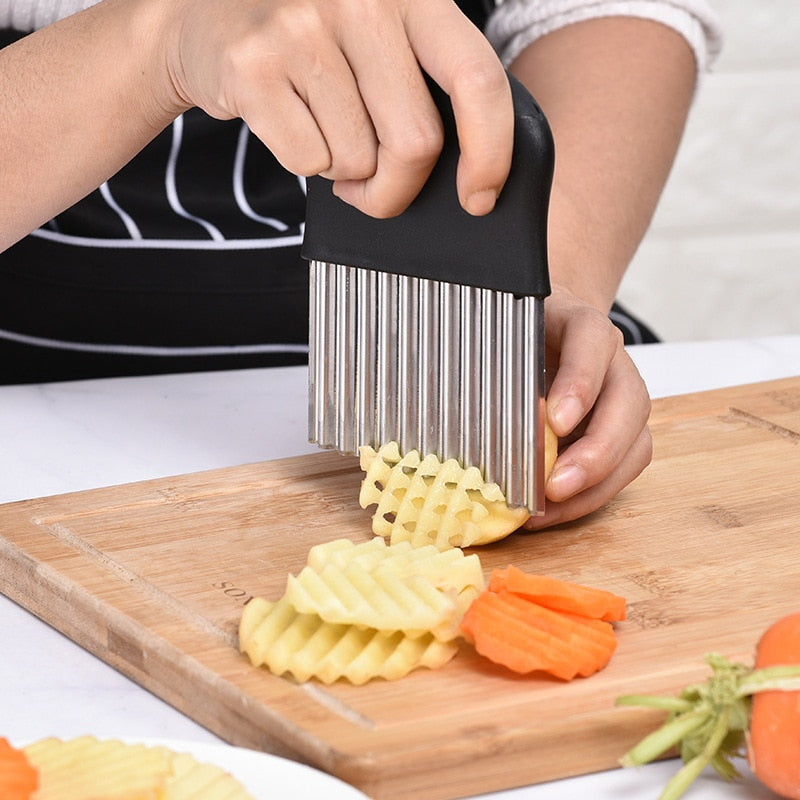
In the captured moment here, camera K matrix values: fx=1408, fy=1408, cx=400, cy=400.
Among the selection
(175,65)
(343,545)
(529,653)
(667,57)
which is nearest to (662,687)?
(529,653)

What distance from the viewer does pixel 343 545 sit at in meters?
1.01

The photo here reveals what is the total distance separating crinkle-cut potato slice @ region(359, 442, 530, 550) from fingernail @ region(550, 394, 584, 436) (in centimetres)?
7

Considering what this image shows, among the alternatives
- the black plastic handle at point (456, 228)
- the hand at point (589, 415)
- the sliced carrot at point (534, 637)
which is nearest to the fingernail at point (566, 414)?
the hand at point (589, 415)

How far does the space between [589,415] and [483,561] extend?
19 centimetres

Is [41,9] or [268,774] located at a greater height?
[41,9]

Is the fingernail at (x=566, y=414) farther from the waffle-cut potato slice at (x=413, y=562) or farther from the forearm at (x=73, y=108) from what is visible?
the forearm at (x=73, y=108)

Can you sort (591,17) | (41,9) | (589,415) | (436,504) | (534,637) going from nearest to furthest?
(534,637) < (436,504) < (589,415) < (41,9) < (591,17)

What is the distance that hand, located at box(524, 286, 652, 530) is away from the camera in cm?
115

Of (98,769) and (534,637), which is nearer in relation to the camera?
(98,769)

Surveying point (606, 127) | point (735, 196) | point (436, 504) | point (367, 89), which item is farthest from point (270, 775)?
point (735, 196)

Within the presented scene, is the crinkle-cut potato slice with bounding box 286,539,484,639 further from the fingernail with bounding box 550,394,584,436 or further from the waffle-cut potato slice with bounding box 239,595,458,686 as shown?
the fingernail with bounding box 550,394,584,436

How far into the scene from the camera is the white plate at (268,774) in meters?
0.73

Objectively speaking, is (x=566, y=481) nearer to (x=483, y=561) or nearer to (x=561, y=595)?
(x=483, y=561)

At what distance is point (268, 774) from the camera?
75 centimetres
